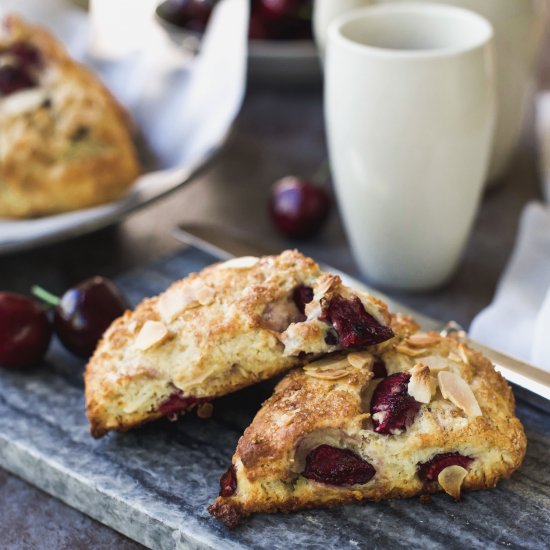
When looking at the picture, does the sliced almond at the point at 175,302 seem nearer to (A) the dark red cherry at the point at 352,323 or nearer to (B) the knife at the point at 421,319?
(A) the dark red cherry at the point at 352,323

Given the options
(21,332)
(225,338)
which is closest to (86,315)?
(21,332)

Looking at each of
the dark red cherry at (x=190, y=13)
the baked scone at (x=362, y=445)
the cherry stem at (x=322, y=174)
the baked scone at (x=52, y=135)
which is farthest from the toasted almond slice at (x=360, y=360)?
the dark red cherry at (x=190, y=13)

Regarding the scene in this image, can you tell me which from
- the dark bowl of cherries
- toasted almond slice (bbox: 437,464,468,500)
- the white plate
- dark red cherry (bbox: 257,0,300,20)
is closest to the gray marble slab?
toasted almond slice (bbox: 437,464,468,500)

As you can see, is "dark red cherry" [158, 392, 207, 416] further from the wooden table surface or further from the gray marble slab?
the wooden table surface

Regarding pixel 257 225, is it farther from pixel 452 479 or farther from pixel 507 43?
pixel 452 479

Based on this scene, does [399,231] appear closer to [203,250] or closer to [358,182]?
[358,182]

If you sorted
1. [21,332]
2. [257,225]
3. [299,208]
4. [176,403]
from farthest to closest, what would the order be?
1. [257,225]
2. [299,208]
3. [21,332]
4. [176,403]
